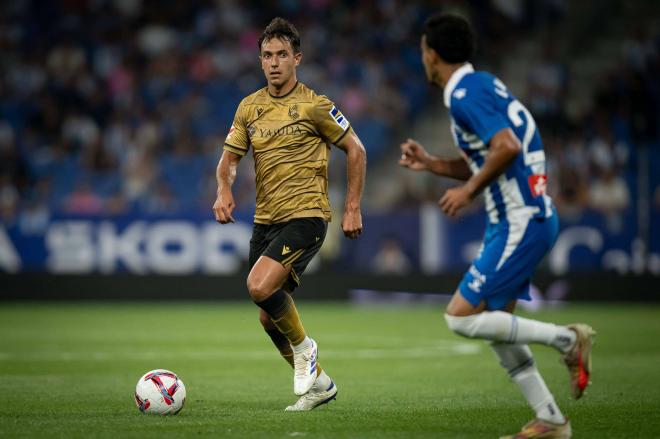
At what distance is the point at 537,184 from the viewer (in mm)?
6121

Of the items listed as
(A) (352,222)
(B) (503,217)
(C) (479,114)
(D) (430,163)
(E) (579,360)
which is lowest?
(E) (579,360)

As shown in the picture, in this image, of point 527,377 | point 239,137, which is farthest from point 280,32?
point 527,377

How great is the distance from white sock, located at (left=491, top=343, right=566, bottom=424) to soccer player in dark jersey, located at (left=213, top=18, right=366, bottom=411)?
73.0 inches

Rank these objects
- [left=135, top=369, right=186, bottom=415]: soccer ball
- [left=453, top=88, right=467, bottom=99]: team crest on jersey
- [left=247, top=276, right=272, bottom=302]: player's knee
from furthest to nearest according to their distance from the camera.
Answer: [left=247, top=276, right=272, bottom=302]: player's knee → [left=135, top=369, right=186, bottom=415]: soccer ball → [left=453, top=88, right=467, bottom=99]: team crest on jersey

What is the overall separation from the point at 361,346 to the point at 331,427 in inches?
272

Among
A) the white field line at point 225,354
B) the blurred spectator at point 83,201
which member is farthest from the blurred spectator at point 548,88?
the white field line at point 225,354

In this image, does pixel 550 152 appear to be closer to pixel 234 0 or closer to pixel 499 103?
pixel 234 0

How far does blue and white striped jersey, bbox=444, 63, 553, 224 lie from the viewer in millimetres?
6016

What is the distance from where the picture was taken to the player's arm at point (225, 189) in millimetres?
7805

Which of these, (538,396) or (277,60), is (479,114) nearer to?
(538,396)

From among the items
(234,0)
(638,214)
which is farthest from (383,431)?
(234,0)

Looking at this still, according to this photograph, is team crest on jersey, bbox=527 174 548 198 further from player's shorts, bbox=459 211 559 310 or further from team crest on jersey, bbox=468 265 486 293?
team crest on jersey, bbox=468 265 486 293

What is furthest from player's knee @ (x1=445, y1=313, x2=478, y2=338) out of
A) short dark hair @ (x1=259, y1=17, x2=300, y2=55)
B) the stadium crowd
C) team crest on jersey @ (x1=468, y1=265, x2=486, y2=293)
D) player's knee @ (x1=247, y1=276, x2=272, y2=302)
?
the stadium crowd

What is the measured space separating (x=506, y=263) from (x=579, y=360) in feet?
2.18
